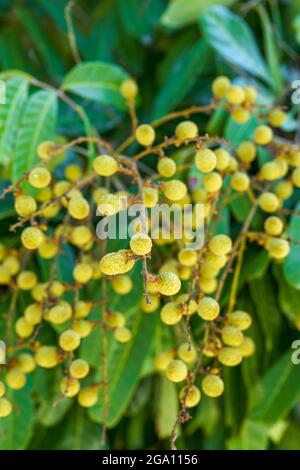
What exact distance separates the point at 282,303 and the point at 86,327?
0.28 meters

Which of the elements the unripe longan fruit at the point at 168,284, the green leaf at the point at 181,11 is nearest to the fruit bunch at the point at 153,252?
the unripe longan fruit at the point at 168,284

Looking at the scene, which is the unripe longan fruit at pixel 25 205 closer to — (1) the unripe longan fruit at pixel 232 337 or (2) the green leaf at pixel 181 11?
(1) the unripe longan fruit at pixel 232 337

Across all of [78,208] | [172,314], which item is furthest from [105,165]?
[172,314]

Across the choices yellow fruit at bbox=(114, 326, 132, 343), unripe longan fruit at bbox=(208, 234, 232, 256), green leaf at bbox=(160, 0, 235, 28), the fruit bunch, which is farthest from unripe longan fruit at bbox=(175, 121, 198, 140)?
green leaf at bbox=(160, 0, 235, 28)

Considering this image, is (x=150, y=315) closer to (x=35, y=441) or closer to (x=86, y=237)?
(x=86, y=237)

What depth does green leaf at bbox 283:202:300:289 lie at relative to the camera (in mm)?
843

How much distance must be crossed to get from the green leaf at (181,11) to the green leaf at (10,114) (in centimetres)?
32

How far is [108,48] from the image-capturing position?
1.28 meters

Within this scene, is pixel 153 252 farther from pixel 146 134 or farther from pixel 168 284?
pixel 168 284

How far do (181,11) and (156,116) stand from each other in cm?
18

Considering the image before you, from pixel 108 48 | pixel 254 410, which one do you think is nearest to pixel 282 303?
pixel 254 410

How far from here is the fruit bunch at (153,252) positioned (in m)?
0.73

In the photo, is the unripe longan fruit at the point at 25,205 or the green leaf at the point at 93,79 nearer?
the unripe longan fruit at the point at 25,205

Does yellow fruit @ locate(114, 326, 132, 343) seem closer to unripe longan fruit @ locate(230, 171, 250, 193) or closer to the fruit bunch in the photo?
the fruit bunch
